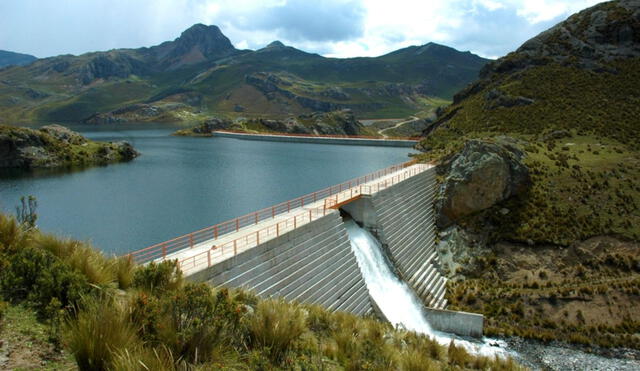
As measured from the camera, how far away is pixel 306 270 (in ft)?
63.1

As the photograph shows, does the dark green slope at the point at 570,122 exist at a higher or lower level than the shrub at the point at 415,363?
higher

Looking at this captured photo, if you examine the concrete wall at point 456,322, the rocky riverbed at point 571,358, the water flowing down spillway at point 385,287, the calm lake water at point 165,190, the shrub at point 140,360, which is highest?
the shrub at point 140,360

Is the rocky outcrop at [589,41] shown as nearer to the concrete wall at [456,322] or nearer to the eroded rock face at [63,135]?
the concrete wall at [456,322]

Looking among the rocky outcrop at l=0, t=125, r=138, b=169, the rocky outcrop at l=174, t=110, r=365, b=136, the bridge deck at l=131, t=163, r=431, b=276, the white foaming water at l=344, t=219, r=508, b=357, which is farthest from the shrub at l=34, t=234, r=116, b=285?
the rocky outcrop at l=174, t=110, r=365, b=136

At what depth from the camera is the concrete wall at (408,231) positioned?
26688 mm

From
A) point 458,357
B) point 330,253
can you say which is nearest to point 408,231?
point 330,253

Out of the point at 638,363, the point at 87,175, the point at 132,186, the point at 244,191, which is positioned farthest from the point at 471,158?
the point at 87,175

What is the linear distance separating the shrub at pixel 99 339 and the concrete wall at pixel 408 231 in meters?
20.7

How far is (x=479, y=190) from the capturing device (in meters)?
35.1

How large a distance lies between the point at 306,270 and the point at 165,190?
28.8 meters

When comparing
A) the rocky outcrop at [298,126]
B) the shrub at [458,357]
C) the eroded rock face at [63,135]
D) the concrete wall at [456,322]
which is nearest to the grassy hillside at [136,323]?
the shrub at [458,357]

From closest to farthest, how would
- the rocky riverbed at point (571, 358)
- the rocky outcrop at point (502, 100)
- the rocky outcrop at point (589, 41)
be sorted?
the rocky riverbed at point (571, 358), the rocky outcrop at point (502, 100), the rocky outcrop at point (589, 41)

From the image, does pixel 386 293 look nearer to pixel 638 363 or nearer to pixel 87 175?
pixel 638 363

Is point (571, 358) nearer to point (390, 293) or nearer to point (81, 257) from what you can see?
point (390, 293)
